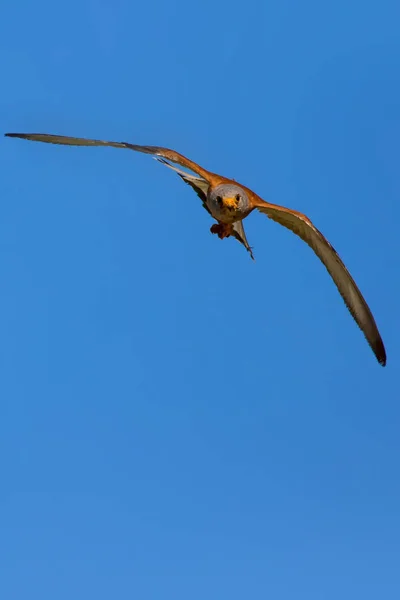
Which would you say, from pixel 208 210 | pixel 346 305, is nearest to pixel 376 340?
pixel 346 305

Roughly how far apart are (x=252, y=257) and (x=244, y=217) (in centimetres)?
111

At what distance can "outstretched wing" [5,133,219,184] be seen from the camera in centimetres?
2259

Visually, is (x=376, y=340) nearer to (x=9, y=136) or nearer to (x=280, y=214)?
(x=280, y=214)

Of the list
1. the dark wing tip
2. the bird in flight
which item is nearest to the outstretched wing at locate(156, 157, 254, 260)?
the bird in flight

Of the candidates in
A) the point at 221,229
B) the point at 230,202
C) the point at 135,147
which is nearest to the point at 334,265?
the point at 221,229

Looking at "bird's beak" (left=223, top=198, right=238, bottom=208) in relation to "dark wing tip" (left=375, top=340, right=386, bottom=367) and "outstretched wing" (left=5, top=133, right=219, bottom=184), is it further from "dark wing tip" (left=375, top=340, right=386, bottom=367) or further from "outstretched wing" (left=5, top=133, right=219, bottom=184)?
"dark wing tip" (left=375, top=340, right=386, bottom=367)

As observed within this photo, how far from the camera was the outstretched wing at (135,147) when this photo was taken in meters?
22.6

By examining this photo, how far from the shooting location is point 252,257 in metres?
25.0

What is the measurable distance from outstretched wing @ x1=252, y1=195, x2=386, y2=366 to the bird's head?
896 mm

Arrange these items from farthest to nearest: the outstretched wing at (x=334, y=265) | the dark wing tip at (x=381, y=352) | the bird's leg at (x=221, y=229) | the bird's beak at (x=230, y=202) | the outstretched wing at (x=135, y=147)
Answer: the dark wing tip at (x=381, y=352)
the outstretched wing at (x=334, y=265)
the bird's leg at (x=221, y=229)
the bird's beak at (x=230, y=202)
the outstretched wing at (x=135, y=147)

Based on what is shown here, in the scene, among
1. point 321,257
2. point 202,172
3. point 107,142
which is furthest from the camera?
point 321,257

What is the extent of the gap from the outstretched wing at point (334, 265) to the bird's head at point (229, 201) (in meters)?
0.90

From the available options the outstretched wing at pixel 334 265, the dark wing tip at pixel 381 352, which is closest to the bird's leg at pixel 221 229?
the outstretched wing at pixel 334 265

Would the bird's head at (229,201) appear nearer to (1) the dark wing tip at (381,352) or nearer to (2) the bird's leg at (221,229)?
(2) the bird's leg at (221,229)
